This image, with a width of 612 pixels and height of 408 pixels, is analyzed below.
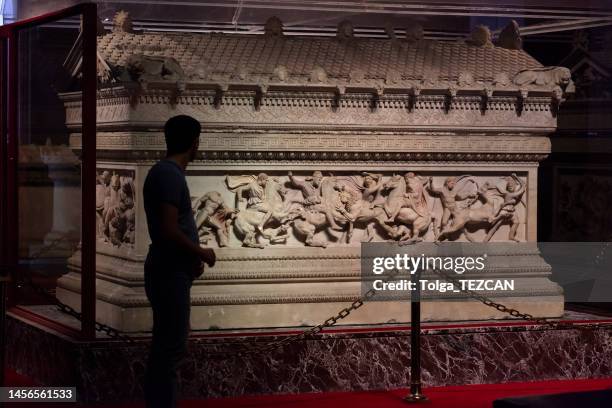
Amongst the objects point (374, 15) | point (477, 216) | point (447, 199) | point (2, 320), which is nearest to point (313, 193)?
point (447, 199)

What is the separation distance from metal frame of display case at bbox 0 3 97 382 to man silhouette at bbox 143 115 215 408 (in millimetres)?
1444

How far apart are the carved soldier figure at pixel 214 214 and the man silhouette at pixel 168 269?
98.2 inches

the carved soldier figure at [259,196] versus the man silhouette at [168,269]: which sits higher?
the carved soldier figure at [259,196]

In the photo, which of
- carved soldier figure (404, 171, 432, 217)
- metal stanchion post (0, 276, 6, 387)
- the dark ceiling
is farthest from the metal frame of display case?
carved soldier figure (404, 171, 432, 217)

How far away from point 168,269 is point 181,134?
2.55 feet

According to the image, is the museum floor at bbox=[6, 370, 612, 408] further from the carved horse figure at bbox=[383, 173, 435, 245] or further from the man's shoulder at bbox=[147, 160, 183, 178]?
the man's shoulder at bbox=[147, 160, 183, 178]

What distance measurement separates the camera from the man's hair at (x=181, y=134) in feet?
22.4

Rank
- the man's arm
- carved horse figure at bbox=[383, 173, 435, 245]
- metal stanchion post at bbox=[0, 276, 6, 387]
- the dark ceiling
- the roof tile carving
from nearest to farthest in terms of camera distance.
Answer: the man's arm → metal stanchion post at bbox=[0, 276, 6, 387] → the roof tile carving → carved horse figure at bbox=[383, 173, 435, 245] → the dark ceiling

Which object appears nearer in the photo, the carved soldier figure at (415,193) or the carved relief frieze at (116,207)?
the carved relief frieze at (116,207)

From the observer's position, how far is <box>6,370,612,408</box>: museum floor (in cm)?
840

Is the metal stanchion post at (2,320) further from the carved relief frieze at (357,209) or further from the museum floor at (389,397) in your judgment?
the carved relief frieze at (357,209)

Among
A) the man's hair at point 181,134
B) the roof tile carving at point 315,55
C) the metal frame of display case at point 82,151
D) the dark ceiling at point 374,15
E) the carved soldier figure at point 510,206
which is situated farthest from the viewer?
the dark ceiling at point 374,15

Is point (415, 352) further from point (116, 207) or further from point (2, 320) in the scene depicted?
point (2, 320)

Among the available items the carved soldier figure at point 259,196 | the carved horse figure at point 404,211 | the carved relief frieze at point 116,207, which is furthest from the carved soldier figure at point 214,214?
the carved horse figure at point 404,211
